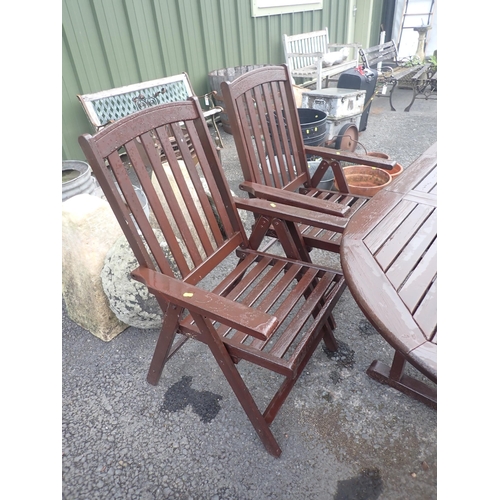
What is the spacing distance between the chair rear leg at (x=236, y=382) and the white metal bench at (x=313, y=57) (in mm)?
4703

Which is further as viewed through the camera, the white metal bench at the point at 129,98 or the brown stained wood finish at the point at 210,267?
the white metal bench at the point at 129,98

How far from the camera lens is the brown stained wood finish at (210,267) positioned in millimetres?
1205

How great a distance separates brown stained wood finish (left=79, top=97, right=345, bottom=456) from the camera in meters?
1.21

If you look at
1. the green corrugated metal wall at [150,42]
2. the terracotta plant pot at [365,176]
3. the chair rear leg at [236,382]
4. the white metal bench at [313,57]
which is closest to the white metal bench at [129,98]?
the green corrugated metal wall at [150,42]

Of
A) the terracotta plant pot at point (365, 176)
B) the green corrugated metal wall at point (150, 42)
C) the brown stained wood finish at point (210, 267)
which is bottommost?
the terracotta plant pot at point (365, 176)

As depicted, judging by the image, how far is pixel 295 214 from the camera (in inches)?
61.8

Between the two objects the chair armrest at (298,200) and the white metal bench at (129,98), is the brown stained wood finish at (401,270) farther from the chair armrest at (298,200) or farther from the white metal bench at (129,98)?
the white metal bench at (129,98)

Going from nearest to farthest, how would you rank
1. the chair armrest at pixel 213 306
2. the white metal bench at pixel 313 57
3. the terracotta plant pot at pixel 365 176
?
the chair armrest at pixel 213 306, the terracotta plant pot at pixel 365 176, the white metal bench at pixel 313 57

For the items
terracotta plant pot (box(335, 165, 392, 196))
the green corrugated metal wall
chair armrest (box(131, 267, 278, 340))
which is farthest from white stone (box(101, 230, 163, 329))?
the green corrugated metal wall

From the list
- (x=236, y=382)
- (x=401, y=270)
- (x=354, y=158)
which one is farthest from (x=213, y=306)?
(x=354, y=158)

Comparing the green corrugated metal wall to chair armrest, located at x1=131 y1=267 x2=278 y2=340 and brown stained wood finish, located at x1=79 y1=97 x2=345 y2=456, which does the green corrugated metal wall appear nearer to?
brown stained wood finish, located at x1=79 y1=97 x2=345 y2=456

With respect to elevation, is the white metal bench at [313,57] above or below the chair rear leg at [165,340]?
above

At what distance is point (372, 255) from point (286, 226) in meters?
0.57
